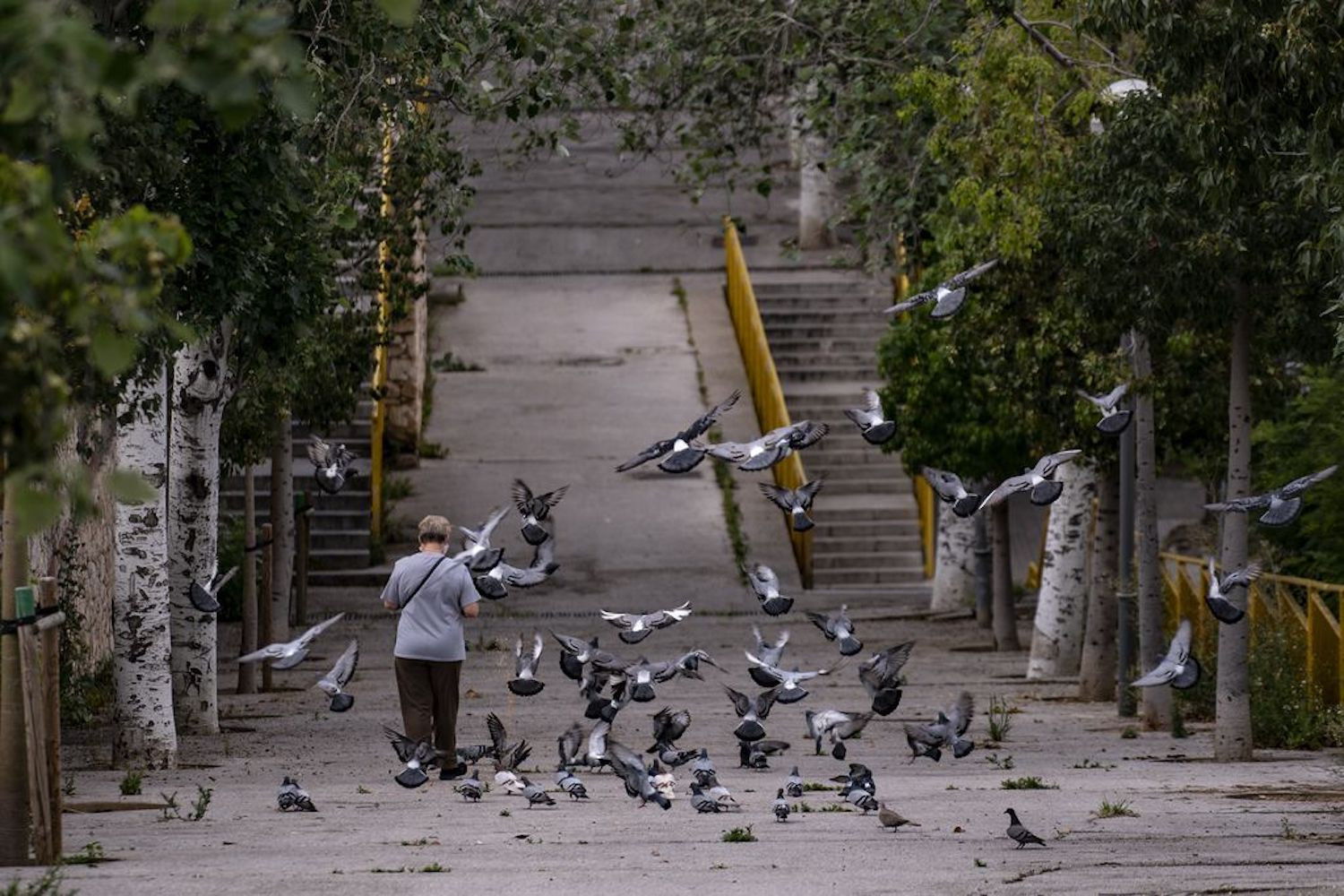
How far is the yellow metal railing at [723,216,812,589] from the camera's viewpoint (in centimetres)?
2528

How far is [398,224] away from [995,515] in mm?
6420

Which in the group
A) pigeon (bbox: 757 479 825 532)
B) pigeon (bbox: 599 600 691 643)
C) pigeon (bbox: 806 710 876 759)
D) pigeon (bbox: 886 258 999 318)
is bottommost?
pigeon (bbox: 806 710 876 759)

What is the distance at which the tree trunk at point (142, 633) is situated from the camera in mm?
12516

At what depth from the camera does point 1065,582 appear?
1794cm

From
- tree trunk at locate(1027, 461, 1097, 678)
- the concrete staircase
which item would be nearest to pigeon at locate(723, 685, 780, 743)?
tree trunk at locate(1027, 461, 1097, 678)

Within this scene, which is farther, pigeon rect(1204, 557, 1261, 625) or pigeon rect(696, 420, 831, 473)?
pigeon rect(1204, 557, 1261, 625)

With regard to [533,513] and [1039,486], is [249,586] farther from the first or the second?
[1039,486]

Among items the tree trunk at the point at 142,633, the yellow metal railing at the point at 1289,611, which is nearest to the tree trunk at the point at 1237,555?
the yellow metal railing at the point at 1289,611

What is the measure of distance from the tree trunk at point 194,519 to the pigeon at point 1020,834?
6188 mm

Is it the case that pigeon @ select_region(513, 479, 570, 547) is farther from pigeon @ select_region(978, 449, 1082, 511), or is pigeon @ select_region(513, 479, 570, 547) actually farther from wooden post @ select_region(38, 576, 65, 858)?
wooden post @ select_region(38, 576, 65, 858)

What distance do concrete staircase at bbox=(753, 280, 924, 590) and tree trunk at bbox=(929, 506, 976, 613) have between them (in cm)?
196

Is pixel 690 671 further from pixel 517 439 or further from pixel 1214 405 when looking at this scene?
pixel 517 439

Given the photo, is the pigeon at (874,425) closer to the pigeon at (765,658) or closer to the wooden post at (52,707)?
the pigeon at (765,658)

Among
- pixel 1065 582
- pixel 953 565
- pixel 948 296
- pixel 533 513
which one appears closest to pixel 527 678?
pixel 533 513
